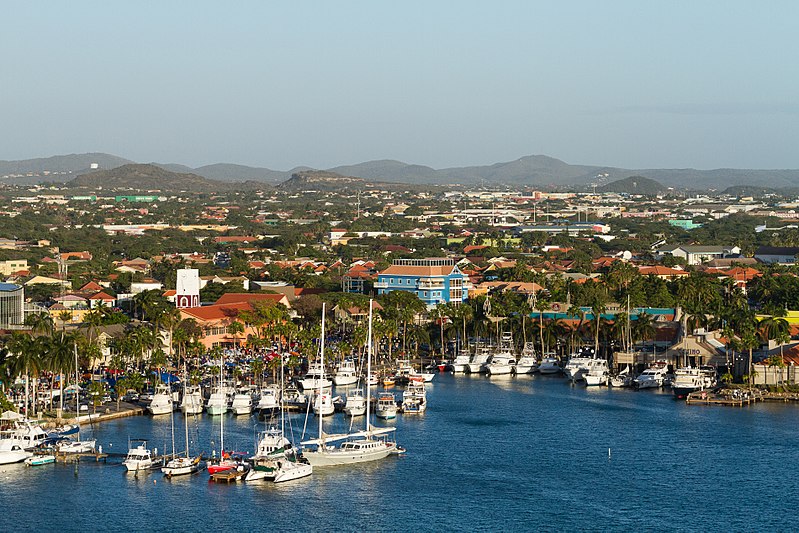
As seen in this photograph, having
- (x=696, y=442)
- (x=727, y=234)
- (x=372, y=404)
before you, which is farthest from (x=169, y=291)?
(x=727, y=234)

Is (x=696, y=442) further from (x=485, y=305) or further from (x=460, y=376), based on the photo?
(x=485, y=305)

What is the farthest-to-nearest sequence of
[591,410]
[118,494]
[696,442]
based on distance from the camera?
[591,410] → [696,442] → [118,494]

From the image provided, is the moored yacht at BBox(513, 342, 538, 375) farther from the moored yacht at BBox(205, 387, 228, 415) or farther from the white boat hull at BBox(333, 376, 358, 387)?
the moored yacht at BBox(205, 387, 228, 415)

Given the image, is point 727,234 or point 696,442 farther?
point 727,234

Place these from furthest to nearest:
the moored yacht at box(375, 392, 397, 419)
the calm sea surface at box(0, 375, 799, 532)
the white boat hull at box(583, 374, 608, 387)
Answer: the white boat hull at box(583, 374, 608, 387) → the moored yacht at box(375, 392, 397, 419) → the calm sea surface at box(0, 375, 799, 532)

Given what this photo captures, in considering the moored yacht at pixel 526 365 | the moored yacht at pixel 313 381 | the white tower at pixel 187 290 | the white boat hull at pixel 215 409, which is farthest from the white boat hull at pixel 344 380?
the white tower at pixel 187 290

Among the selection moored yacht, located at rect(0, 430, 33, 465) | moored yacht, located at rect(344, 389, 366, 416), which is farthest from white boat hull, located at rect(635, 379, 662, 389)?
moored yacht, located at rect(0, 430, 33, 465)
